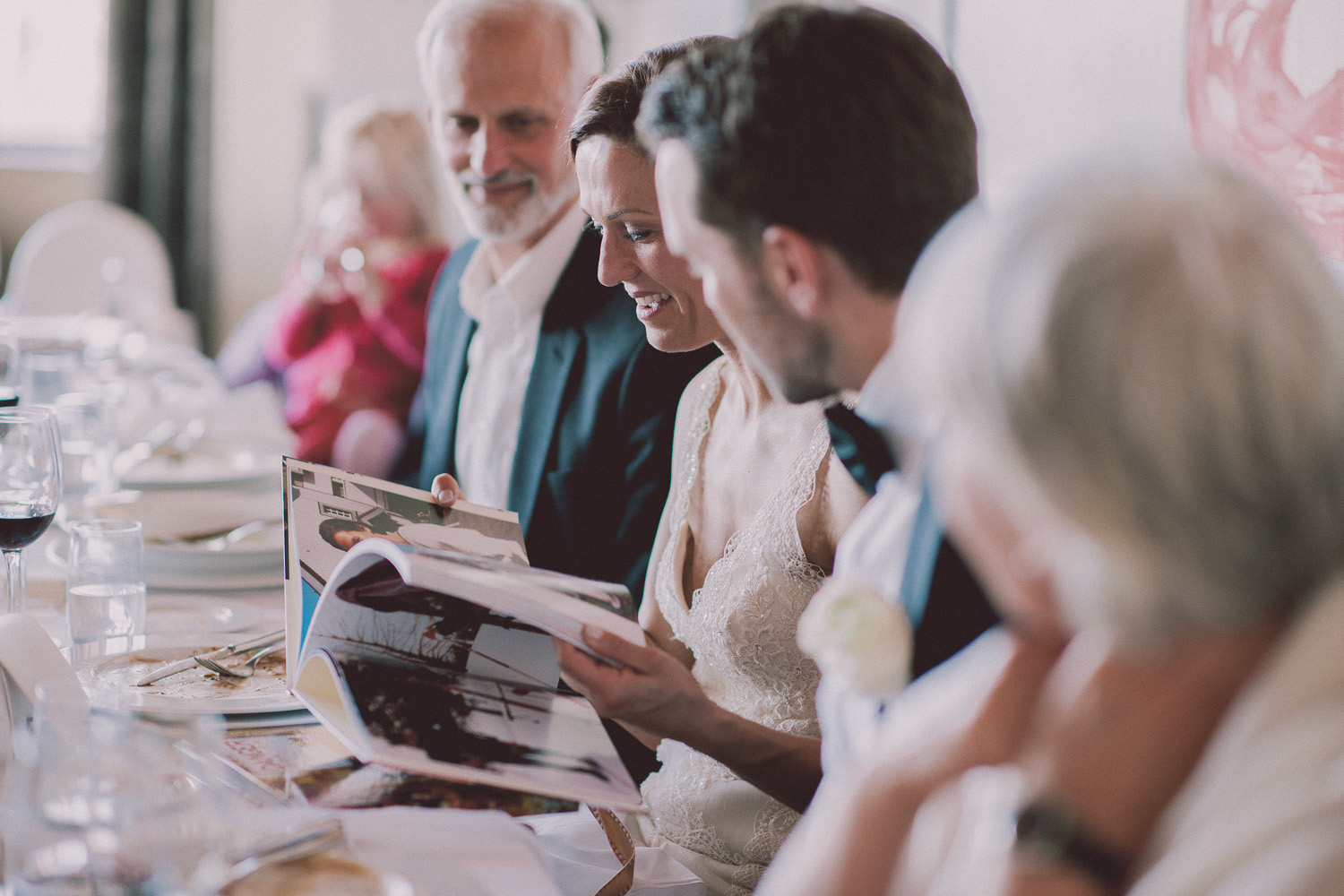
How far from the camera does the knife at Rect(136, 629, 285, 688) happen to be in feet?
3.91

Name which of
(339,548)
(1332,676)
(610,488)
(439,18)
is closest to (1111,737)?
(1332,676)

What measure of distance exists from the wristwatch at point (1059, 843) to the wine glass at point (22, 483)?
43.8 inches

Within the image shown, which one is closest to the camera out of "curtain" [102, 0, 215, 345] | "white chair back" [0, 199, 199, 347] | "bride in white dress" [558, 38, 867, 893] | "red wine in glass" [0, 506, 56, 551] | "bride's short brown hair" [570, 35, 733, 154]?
"red wine in glass" [0, 506, 56, 551]

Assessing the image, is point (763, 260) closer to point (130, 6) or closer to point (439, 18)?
point (439, 18)

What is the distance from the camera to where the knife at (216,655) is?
3.91 feet

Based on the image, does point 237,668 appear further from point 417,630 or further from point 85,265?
point 85,265

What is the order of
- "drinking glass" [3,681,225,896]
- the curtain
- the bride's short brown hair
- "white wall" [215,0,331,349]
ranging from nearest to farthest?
"drinking glass" [3,681,225,896] → the bride's short brown hair → the curtain → "white wall" [215,0,331,349]

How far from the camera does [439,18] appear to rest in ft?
7.71

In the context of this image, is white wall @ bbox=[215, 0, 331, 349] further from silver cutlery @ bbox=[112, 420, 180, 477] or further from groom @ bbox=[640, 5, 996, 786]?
groom @ bbox=[640, 5, 996, 786]

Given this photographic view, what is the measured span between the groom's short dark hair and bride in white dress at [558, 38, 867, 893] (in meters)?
0.45

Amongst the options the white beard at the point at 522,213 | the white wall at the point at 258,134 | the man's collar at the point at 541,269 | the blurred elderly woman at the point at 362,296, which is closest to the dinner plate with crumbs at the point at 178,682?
the man's collar at the point at 541,269

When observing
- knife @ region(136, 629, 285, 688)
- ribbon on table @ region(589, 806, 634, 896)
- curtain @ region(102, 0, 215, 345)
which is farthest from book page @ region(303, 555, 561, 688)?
curtain @ region(102, 0, 215, 345)

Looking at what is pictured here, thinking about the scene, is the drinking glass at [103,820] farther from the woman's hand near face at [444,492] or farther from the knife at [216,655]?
the woman's hand near face at [444,492]

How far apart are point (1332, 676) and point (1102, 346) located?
7.4 inches
